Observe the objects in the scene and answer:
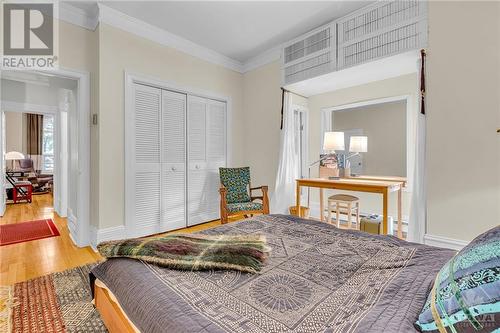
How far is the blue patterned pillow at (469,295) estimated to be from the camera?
23.3 inches

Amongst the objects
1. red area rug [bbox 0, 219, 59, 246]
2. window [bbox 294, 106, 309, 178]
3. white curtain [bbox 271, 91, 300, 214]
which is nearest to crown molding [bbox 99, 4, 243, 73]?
white curtain [bbox 271, 91, 300, 214]

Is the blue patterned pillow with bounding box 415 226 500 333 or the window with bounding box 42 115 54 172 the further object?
the window with bounding box 42 115 54 172

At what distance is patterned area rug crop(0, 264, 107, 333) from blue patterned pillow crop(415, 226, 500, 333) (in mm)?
1769

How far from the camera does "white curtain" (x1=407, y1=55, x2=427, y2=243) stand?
2475 millimetres

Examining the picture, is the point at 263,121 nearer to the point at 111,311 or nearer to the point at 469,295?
the point at 111,311

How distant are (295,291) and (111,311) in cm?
91

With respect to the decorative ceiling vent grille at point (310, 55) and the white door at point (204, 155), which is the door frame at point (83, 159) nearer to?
the white door at point (204, 155)

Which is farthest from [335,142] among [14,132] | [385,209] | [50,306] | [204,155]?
[14,132]

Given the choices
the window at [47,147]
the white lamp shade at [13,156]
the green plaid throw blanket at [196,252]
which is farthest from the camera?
the window at [47,147]

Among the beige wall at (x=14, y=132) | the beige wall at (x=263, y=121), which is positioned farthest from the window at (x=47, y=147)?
the beige wall at (x=263, y=121)

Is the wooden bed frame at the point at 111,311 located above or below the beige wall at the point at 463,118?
below

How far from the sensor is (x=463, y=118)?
224 centimetres

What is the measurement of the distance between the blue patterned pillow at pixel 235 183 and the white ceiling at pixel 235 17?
1.94m

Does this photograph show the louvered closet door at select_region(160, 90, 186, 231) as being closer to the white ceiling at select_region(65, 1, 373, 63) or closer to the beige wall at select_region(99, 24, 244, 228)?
the beige wall at select_region(99, 24, 244, 228)
